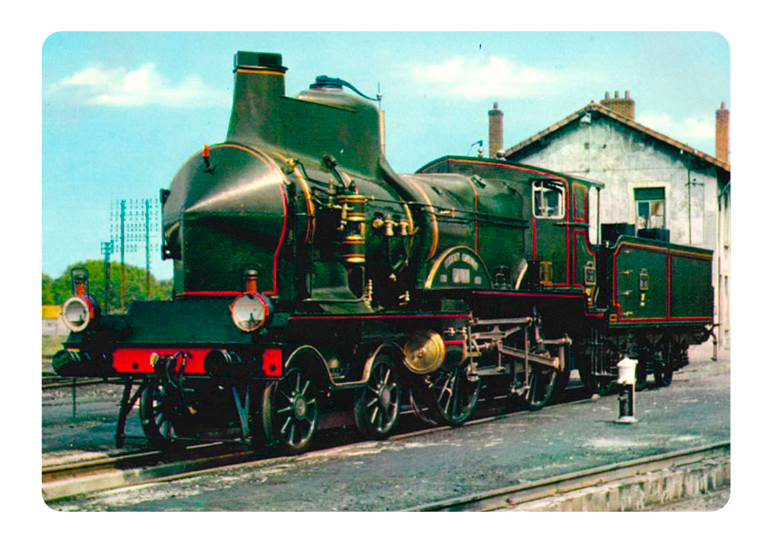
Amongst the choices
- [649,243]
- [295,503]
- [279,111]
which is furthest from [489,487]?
[649,243]

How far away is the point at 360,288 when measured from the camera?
1035 centimetres

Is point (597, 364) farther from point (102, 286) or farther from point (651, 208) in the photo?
point (102, 286)

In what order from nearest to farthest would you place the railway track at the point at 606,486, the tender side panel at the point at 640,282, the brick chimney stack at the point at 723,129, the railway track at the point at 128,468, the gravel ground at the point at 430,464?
the railway track at the point at 606,486, the gravel ground at the point at 430,464, the railway track at the point at 128,468, the brick chimney stack at the point at 723,129, the tender side panel at the point at 640,282

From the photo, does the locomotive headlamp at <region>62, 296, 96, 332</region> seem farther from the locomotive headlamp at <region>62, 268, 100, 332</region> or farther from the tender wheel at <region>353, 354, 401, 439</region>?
the tender wheel at <region>353, 354, 401, 439</region>

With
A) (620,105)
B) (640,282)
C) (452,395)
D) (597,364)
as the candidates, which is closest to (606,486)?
(452,395)

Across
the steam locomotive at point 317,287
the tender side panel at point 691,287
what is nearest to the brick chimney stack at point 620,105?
the tender side panel at point 691,287

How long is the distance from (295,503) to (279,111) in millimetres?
4285

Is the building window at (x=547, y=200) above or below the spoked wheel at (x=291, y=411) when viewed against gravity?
above

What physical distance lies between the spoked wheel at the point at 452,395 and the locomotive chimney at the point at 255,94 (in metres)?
3.55

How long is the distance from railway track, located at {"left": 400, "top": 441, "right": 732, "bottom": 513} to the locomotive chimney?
4585 millimetres

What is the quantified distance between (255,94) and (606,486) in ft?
17.1

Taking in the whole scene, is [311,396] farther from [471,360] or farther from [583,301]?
[583,301]

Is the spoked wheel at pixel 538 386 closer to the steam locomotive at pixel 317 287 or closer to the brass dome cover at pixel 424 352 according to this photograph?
the steam locomotive at pixel 317 287

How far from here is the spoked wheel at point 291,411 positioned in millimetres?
9156
